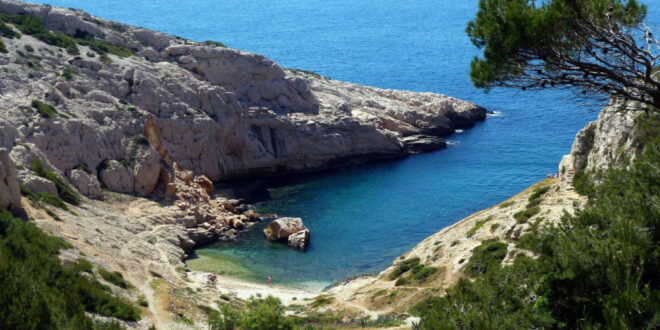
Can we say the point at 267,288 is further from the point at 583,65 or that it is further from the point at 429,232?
the point at 583,65

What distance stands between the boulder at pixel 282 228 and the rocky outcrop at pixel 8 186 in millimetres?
23929

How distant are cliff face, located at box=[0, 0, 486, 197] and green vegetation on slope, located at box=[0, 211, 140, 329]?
59.8ft

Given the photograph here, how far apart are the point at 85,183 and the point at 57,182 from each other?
547cm

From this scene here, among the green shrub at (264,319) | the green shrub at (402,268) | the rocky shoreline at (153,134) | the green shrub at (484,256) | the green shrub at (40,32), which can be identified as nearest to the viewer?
the green shrub at (264,319)

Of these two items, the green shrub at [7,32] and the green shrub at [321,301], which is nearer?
the green shrub at [321,301]

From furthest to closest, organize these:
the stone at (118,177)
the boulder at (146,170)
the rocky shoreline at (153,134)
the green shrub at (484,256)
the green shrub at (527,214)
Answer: the boulder at (146,170), the stone at (118,177), the rocky shoreline at (153,134), the green shrub at (527,214), the green shrub at (484,256)

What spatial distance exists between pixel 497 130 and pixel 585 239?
8067 cm

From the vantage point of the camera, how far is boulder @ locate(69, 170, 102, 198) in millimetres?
55156

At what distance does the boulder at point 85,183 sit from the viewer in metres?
55.2

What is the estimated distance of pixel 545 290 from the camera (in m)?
18.7

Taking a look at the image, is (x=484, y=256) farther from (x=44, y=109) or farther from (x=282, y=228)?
(x=44, y=109)

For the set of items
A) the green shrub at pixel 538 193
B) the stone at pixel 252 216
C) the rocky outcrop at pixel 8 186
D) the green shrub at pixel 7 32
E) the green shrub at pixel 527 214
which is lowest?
the stone at pixel 252 216

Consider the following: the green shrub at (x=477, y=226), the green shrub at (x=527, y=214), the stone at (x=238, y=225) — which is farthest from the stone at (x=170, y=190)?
the green shrub at (x=527, y=214)

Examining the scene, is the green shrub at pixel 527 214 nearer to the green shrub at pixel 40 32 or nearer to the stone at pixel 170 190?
the stone at pixel 170 190
